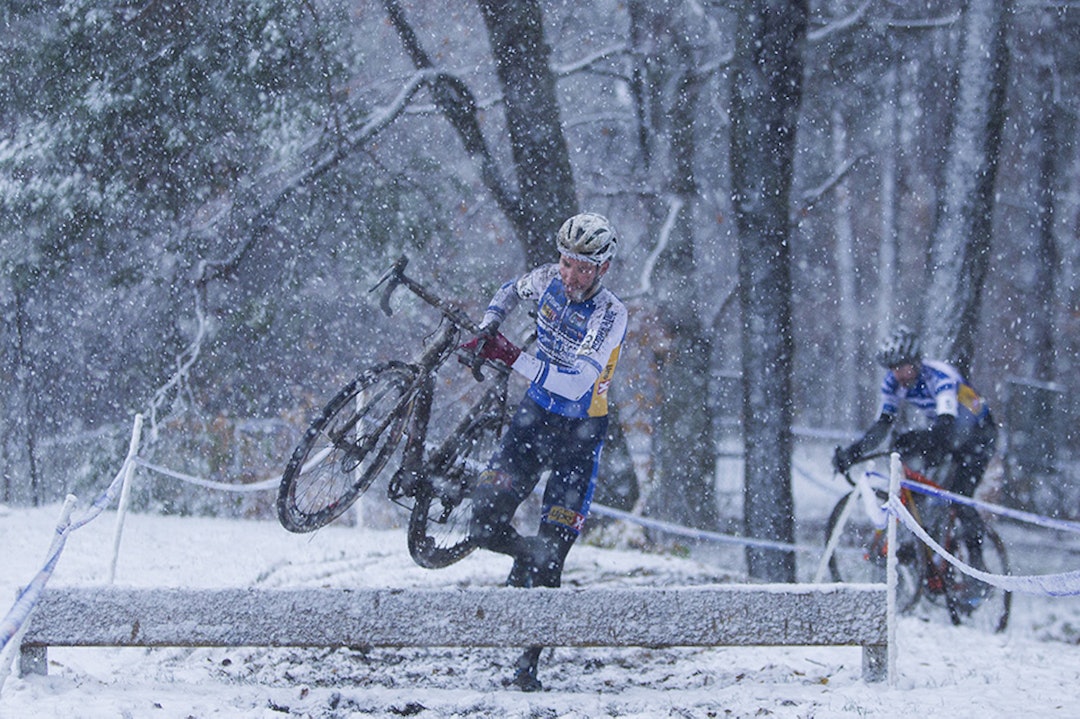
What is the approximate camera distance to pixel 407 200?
13.2 meters

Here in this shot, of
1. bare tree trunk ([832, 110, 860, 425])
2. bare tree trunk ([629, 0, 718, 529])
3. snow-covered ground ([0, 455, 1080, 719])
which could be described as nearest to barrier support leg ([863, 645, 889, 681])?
snow-covered ground ([0, 455, 1080, 719])

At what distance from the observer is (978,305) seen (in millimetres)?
11383

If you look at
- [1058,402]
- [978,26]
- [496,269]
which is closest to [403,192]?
[496,269]

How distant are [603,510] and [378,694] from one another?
4551 millimetres

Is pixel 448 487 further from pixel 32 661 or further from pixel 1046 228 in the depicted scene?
pixel 1046 228

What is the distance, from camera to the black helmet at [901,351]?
29.5 ft

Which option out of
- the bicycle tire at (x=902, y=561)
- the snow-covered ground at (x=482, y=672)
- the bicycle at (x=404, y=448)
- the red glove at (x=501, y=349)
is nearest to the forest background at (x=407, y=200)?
the bicycle tire at (x=902, y=561)

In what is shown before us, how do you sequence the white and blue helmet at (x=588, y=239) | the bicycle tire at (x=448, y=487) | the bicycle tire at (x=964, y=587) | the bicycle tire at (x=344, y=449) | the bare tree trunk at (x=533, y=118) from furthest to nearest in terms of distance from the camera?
1. the bare tree trunk at (x=533, y=118)
2. the bicycle tire at (x=964, y=587)
3. the bicycle tire at (x=448, y=487)
4. the bicycle tire at (x=344, y=449)
5. the white and blue helmet at (x=588, y=239)

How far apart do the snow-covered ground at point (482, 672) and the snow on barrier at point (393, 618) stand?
28cm

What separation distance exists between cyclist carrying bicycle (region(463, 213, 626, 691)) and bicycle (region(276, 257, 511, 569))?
0.30 metres

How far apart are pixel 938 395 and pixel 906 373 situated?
0.28m

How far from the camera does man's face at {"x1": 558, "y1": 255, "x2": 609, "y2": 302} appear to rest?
19.8ft

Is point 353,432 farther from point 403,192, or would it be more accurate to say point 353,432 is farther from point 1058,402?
point 1058,402

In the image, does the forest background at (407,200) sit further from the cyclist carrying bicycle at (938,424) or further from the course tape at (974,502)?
the cyclist carrying bicycle at (938,424)
